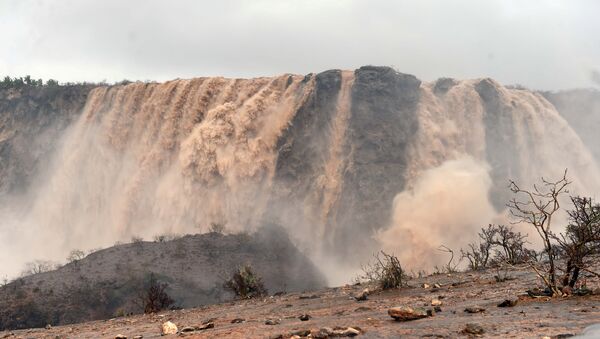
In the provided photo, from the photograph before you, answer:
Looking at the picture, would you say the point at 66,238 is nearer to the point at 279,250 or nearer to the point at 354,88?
the point at 279,250

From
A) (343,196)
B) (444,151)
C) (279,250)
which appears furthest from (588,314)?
(444,151)

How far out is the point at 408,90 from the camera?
97.0ft

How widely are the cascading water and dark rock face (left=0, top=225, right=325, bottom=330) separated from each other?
346 centimetres

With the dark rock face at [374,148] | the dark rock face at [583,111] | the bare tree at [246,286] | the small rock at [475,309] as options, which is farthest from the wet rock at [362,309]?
the dark rock face at [583,111]

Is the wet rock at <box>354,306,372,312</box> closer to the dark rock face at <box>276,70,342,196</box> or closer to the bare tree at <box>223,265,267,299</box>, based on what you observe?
the bare tree at <box>223,265,267,299</box>

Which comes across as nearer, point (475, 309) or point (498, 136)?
point (475, 309)

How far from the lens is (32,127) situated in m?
41.7

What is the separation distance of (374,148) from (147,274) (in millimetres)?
13397

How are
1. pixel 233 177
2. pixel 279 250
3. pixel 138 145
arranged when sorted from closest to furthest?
1. pixel 279 250
2. pixel 233 177
3. pixel 138 145

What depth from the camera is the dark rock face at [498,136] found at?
93.7ft

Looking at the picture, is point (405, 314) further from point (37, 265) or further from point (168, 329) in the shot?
point (37, 265)

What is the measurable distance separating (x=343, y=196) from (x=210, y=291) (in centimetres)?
945

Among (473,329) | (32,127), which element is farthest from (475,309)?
(32,127)

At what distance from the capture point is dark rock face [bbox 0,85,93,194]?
130ft
